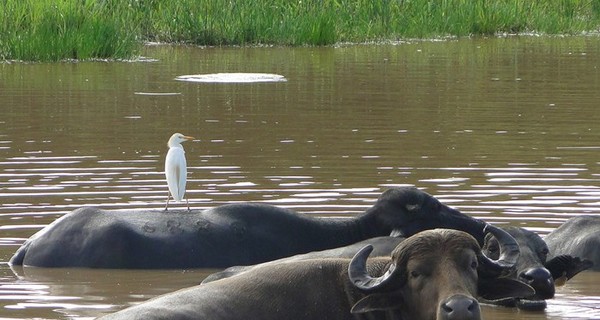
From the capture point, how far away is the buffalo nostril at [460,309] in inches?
233

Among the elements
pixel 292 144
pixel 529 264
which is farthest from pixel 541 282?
pixel 292 144

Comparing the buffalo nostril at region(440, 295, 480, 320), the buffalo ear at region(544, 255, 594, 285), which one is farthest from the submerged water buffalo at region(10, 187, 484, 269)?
the buffalo nostril at region(440, 295, 480, 320)

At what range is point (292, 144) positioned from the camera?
Result: 50.2ft

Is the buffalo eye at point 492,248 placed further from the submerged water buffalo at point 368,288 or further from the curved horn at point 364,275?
the curved horn at point 364,275

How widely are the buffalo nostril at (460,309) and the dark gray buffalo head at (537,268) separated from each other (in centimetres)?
238

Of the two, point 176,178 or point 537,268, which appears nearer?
point 537,268

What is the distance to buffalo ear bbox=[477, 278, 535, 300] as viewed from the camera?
6.52 meters

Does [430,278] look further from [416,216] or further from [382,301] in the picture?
[416,216]

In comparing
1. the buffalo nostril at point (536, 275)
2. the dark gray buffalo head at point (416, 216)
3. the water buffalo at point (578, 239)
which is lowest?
the water buffalo at point (578, 239)

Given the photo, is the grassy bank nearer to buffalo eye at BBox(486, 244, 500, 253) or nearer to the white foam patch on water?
the white foam patch on water

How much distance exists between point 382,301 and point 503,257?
0.66 meters

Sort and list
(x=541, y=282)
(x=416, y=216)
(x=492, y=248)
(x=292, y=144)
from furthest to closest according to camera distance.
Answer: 1. (x=292, y=144)
2. (x=416, y=216)
3. (x=541, y=282)
4. (x=492, y=248)

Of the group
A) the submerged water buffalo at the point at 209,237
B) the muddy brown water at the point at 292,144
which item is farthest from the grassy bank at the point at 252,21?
the submerged water buffalo at the point at 209,237

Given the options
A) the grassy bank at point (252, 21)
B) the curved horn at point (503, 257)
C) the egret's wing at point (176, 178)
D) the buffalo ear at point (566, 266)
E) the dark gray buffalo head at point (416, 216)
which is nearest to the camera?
the curved horn at point (503, 257)
